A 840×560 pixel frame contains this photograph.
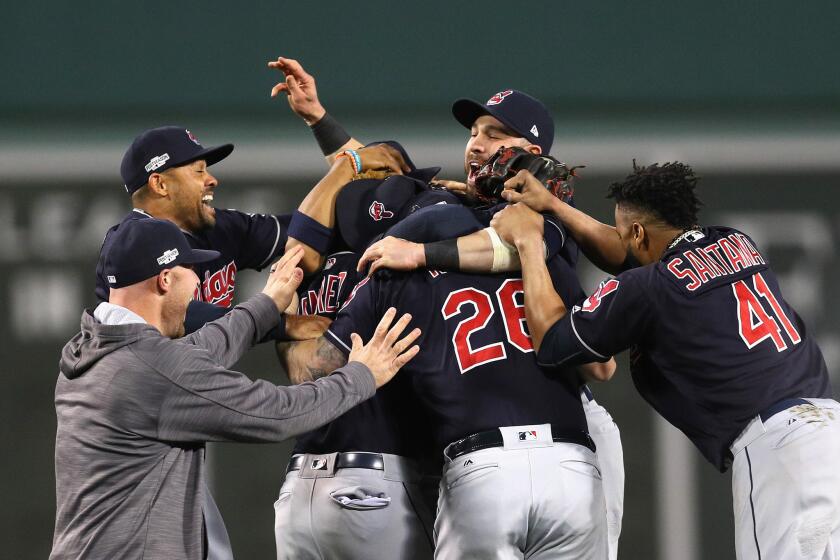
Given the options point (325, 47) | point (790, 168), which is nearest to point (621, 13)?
point (790, 168)

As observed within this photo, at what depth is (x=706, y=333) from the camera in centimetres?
252

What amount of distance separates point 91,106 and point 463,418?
3122 millimetres

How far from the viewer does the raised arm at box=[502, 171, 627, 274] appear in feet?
8.84

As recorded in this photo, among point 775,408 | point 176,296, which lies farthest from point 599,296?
point 176,296

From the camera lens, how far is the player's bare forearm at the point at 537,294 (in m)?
2.50

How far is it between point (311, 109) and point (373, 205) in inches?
18.0

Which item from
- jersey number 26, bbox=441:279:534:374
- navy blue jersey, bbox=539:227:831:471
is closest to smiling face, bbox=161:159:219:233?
jersey number 26, bbox=441:279:534:374

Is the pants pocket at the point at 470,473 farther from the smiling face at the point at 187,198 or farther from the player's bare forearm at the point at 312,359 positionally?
the smiling face at the point at 187,198

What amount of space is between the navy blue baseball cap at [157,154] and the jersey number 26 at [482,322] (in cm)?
110

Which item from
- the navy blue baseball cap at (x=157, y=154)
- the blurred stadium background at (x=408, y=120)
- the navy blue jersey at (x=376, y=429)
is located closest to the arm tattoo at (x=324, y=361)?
the navy blue jersey at (x=376, y=429)

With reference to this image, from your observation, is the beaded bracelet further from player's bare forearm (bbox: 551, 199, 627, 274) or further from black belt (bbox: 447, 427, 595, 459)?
black belt (bbox: 447, 427, 595, 459)

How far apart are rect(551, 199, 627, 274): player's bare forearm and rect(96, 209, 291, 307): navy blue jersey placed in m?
1.10

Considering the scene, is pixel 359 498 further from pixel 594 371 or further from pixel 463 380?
pixel 594 371

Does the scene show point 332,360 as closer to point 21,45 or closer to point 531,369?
point 531,369
